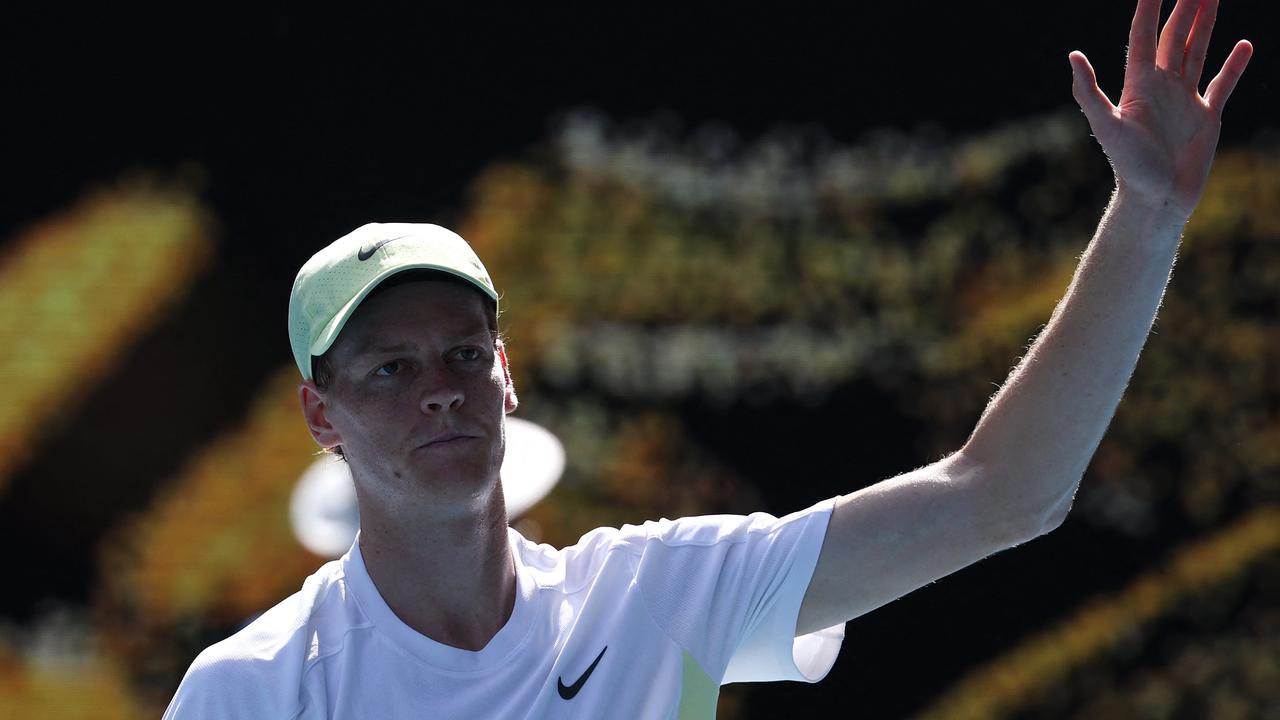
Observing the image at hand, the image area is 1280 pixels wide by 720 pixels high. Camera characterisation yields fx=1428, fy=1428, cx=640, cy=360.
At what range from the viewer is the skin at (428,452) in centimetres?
210

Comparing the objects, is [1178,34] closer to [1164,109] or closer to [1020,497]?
[1164,109]

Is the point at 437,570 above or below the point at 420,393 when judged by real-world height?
below

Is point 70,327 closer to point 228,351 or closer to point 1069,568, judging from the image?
point 228,351

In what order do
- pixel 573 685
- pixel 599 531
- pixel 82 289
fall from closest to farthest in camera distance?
pixel 573 685 < pixel 599 531 < pixel 82 289

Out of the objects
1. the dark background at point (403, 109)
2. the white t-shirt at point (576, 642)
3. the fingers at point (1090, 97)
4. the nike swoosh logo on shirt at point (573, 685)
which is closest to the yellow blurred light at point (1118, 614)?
the dark background at point (403, 109)

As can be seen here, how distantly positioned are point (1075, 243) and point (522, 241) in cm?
186

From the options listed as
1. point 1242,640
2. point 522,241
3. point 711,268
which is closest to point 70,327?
point 522,241

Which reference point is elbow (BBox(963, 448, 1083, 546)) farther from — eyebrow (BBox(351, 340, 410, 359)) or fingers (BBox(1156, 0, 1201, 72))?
eyebrow (BBox(351, 340, 410, 359))

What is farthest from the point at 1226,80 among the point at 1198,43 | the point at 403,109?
the point at 403,109

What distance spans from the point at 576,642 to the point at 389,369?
0.50 m

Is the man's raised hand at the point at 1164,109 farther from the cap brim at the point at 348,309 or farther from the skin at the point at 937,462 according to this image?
the cap brim at the point at 348,309

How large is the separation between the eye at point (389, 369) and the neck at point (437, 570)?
194mm

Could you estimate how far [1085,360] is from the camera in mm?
2002

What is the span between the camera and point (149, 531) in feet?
15.3
